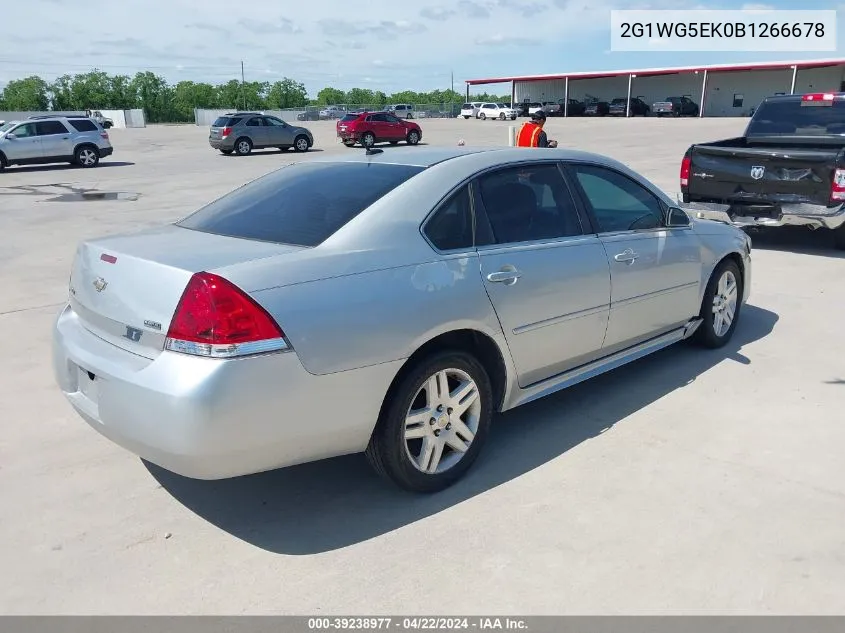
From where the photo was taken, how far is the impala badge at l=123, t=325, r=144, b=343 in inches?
116

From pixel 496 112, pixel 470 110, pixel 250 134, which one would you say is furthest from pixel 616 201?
pixel 470 110

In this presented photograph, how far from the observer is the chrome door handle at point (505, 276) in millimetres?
3553

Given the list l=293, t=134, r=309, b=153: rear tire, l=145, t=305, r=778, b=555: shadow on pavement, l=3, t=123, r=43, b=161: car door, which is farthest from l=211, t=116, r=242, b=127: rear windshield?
l=145, t=305, r=778, b=555: shadow on pavement

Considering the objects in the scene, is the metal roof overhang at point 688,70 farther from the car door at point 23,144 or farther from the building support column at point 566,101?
the car door at point 23,144

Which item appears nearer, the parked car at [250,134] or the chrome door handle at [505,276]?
the chrome door handle at [505,276]

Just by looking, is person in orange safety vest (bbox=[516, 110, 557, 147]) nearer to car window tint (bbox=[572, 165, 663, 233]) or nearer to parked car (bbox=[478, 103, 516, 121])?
car window tint (bbox=[572, 165, 663, 233])

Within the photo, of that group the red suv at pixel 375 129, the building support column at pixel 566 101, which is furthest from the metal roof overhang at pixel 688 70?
the red suv at pixel 375 129

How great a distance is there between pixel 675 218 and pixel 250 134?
1069 inches

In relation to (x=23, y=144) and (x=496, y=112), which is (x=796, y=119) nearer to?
(x=23, y=144)

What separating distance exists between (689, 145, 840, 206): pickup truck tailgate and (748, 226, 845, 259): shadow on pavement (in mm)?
1050

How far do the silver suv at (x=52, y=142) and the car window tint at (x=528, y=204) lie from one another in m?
24.6

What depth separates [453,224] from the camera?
3.55 meters

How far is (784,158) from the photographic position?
8.38 metres
